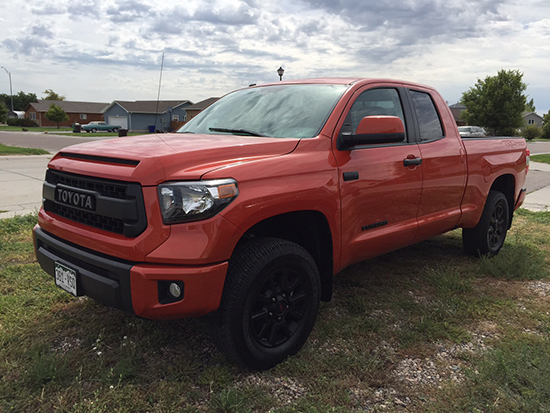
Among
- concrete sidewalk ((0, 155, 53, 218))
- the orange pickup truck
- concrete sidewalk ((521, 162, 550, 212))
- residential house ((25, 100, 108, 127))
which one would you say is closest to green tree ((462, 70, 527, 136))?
concrete sidewalk ((521, 162, 550, 212))

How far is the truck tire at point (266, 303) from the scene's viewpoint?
261cm

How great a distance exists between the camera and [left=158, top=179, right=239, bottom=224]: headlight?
2447 millimetres

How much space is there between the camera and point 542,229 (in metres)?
6.89

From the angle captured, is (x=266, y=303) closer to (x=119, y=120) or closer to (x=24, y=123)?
(x=119, y=120)

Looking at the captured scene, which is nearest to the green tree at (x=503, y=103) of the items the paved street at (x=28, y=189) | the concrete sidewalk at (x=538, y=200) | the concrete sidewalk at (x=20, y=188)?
the paved street at (x=28, y=189)

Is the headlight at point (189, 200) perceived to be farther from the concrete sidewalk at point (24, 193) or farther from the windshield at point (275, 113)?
the concrete sidewalk at point (24, 193)

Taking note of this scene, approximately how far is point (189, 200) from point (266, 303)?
82 centimetres

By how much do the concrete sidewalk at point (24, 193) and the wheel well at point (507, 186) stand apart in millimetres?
3594

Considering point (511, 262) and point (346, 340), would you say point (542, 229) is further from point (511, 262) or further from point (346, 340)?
point (346, 340)

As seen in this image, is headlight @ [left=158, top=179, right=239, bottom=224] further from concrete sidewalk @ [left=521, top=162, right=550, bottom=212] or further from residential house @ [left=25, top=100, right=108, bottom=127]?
residential house @ [left=25, top=100, right=108, bottom=127]

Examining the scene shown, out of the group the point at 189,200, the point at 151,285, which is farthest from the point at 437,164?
the point at 151,285

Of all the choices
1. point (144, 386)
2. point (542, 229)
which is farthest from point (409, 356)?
point (542, 229)

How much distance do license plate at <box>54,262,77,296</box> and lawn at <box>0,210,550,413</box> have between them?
0.44 m

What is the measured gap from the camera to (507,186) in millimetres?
5457
